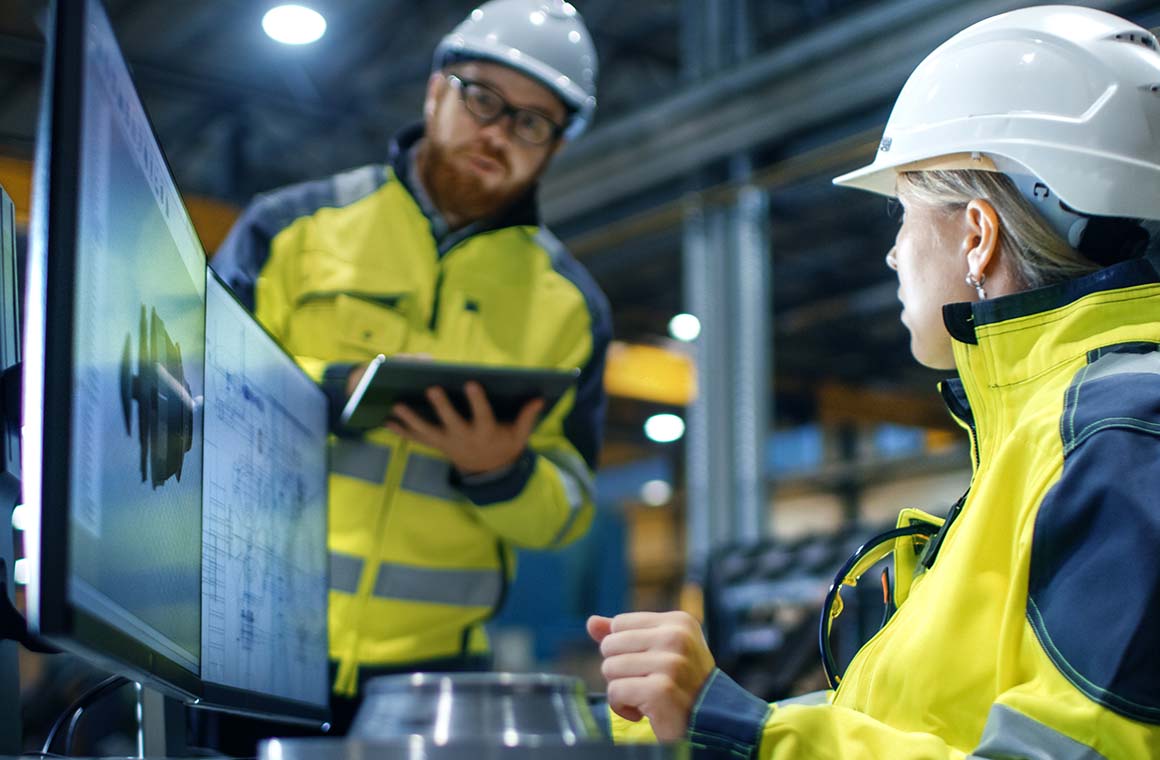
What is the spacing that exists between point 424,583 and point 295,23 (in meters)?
4.80

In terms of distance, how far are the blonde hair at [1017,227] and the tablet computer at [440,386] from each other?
2.63ft

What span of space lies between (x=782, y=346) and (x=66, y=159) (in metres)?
13.7

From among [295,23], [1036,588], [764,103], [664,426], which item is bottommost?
[1036,588]

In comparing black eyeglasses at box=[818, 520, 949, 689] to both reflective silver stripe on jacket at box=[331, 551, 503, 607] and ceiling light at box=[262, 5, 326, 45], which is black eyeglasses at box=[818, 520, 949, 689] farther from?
ceiling light at box=[262, 5, 326, 45]

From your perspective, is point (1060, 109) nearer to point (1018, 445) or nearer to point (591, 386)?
point (1018, 445)

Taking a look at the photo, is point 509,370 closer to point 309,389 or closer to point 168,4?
point 309,389

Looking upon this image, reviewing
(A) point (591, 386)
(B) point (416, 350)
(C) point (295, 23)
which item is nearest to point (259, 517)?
(B) point (416, 350)

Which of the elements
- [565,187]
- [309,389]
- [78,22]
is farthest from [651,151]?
[78,22]

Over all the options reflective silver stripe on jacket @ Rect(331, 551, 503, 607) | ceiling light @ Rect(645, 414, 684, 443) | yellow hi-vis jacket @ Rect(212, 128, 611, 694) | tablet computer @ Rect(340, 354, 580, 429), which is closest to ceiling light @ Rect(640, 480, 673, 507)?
ceiling light @ Rect(645, 414, 684, 443)

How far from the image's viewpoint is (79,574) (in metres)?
0.80

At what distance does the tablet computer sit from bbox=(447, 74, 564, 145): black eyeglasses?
0.62 meters

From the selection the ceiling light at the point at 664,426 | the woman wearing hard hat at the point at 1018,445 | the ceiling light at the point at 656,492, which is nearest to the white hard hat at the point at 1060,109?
the woman wearing hard hat at the point at 1018,445

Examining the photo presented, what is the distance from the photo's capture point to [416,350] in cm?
251

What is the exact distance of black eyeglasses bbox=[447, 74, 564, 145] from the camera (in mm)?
2580
